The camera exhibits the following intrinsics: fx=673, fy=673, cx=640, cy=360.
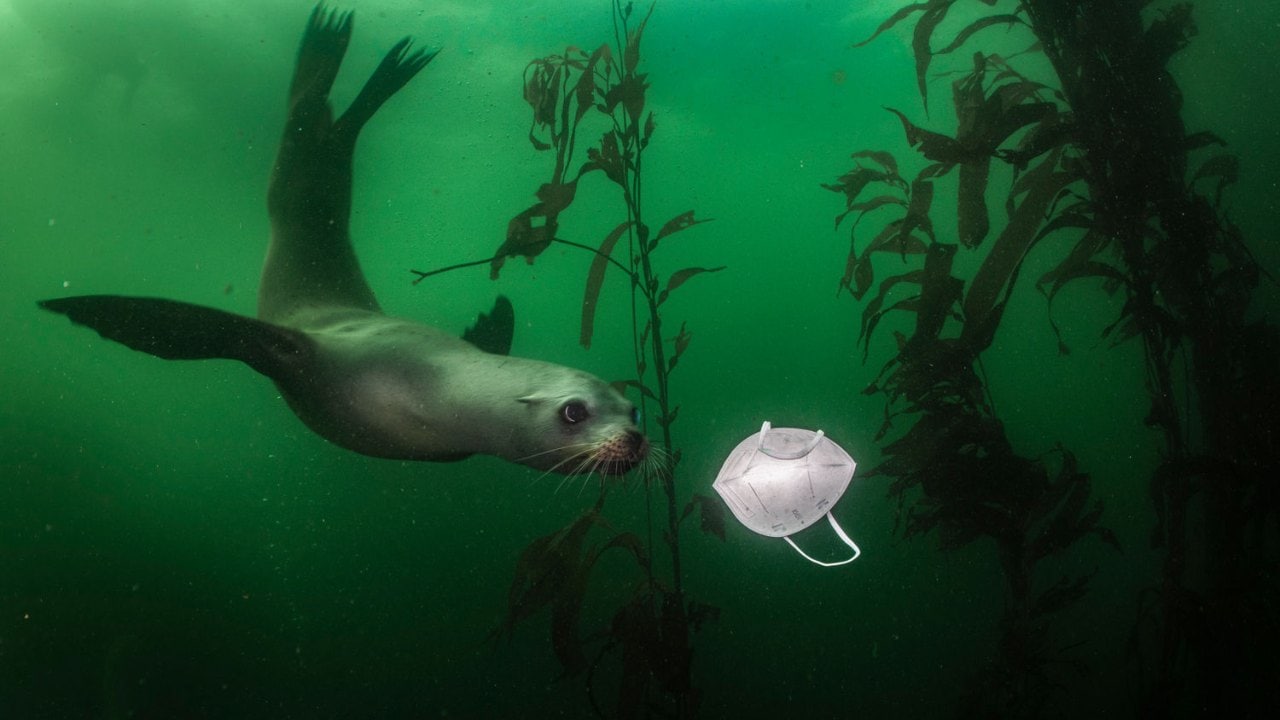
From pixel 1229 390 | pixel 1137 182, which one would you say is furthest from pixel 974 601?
pixel 1137 182

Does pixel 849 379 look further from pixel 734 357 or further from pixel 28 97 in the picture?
pixel 28 97

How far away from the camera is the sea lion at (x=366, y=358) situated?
224 centimetres

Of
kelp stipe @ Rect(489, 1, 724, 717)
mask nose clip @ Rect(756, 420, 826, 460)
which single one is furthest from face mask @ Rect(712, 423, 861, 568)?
kelp stipe @ Rect(489, 1, 724, 717)

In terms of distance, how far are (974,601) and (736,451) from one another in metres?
5.79

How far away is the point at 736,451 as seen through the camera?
271 cm

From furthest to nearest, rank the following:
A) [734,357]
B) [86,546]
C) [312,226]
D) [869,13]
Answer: [734,357]
[86,546]
[869,13]
[312,226]

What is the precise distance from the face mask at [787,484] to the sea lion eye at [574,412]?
2.34ft

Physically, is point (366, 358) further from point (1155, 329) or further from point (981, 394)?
point (1155, 329)

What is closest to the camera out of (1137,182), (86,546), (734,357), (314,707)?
(1137,182)

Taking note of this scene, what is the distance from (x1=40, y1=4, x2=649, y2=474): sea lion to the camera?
2242mm

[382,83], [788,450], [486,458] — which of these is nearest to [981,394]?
[788,450]

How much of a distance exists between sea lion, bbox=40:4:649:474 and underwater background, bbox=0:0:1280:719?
0.48 metres

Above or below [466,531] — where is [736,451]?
above

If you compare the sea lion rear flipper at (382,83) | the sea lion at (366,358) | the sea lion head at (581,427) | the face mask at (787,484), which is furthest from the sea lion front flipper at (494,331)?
the sea lion rear flipper at (382,83)
